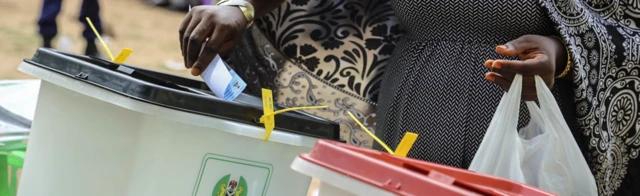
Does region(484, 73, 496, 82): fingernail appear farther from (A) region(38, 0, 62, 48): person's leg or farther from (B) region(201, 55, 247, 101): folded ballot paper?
(A) region(38, 0, 62, 48): person's leg

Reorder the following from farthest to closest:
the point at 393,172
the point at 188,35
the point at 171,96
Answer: the point at 188,35 < the point at 171,96 < the point at 393,172

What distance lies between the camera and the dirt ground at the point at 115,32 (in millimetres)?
5105

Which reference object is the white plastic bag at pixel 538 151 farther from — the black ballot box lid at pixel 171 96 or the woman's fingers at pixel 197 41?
the woman's fingers at pixel 197 41

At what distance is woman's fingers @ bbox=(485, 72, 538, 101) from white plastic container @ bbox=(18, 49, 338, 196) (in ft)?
0.92

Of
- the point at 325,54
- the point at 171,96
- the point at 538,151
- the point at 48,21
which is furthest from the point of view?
the point at 48,21

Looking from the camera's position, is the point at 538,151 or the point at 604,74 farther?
the point at 604,74

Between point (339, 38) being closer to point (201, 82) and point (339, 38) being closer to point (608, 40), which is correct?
point (201, 82)

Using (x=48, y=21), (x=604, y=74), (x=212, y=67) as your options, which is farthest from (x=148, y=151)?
(x=48, y=21)

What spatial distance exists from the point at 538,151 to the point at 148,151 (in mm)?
584

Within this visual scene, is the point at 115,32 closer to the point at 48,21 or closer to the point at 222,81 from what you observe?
the point at 48,21

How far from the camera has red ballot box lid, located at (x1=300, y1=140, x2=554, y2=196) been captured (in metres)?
0.78

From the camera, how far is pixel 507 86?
3.68 ft

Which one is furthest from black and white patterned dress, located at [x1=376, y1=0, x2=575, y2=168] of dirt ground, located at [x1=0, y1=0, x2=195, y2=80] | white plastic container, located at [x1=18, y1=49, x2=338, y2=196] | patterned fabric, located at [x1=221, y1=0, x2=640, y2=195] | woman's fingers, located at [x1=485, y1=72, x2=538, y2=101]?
dirt ground, located at [x1=0, y1=0, x2=195, y2=80]

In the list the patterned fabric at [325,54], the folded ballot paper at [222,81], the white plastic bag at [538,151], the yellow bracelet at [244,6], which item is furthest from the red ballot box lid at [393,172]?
the patterned fabric at [325,54]
